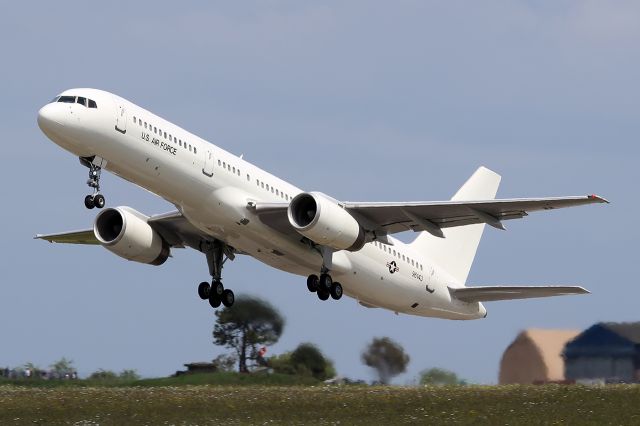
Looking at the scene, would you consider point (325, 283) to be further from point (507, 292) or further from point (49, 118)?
point (49, 118)

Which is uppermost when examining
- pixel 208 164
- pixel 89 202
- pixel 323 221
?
pixel 208 164

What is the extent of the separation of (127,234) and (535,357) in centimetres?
1285

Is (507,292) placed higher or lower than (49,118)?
lower

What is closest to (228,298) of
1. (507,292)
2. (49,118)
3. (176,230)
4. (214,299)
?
(214,299)

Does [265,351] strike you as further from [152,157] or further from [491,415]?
[491,415]

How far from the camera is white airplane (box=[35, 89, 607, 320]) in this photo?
31.2 m

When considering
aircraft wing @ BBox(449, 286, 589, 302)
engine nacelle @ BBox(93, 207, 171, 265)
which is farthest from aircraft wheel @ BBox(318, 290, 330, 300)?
aircraft wing @ BBox(449, 286, 589, 302)

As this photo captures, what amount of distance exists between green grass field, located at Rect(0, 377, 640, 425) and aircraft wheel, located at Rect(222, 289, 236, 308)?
7086 mm

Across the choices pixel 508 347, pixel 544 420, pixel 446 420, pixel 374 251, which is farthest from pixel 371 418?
pixel 374 251

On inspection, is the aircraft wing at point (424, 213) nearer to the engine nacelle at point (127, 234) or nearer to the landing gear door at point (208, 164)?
the landing gear door at point (208, 164)

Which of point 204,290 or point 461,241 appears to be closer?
point 204,290

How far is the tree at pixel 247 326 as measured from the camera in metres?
37.9

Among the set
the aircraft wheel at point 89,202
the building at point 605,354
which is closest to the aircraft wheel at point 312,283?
the aircraft wheel at point 89,202

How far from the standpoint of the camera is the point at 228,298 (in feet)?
126
